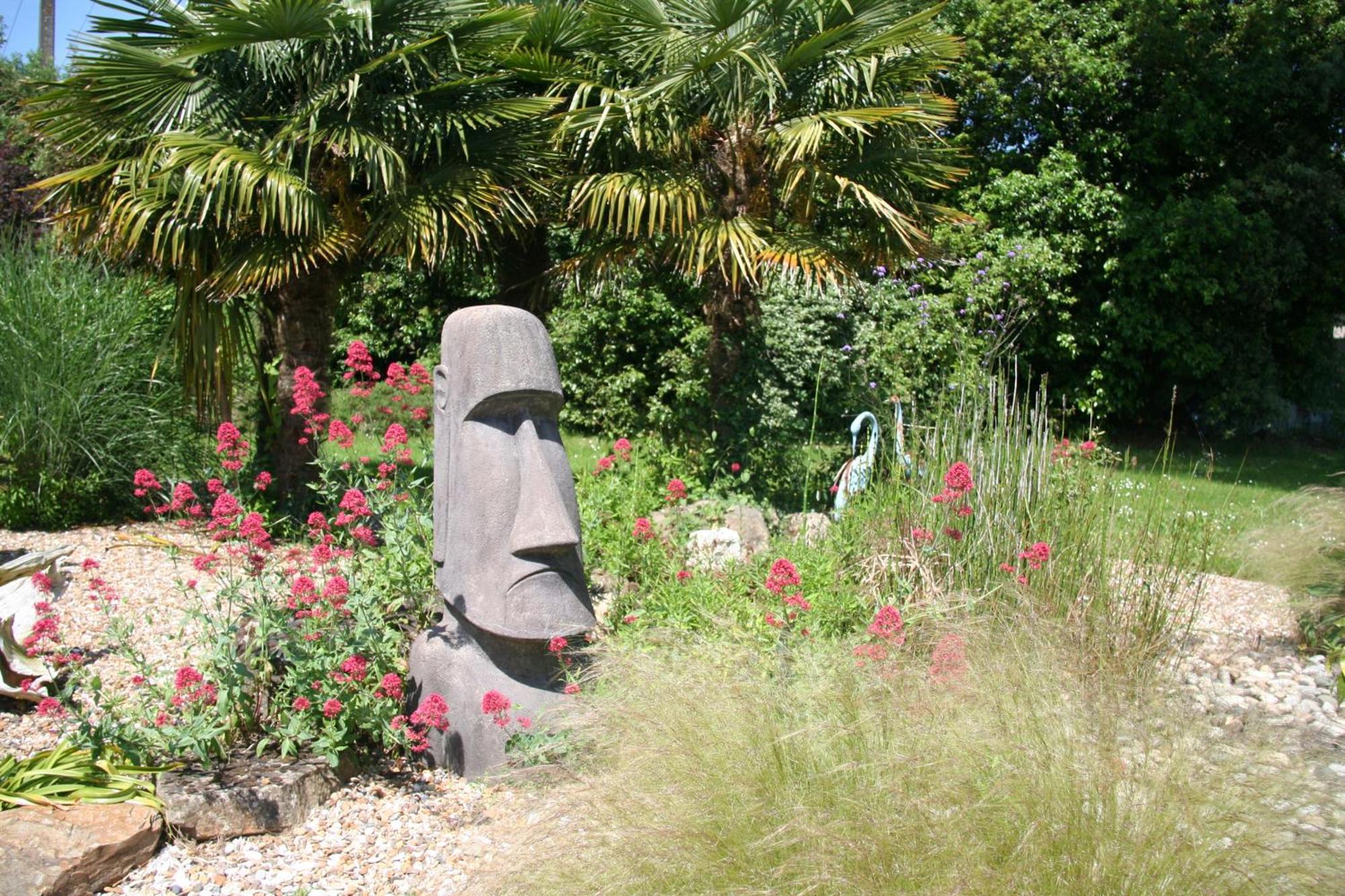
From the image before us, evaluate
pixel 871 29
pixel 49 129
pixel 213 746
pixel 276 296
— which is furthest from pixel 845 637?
pixel 49 129

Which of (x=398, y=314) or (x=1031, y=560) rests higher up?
(x=398, y=314)

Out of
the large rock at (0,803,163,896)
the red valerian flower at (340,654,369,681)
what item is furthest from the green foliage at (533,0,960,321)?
the large rock at (0,803,163,896)

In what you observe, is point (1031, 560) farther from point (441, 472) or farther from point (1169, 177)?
point (1169, 177)

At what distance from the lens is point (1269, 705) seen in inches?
183

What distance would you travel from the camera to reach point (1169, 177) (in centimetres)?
1447

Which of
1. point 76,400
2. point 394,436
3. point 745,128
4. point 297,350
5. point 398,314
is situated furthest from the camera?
point 398,314

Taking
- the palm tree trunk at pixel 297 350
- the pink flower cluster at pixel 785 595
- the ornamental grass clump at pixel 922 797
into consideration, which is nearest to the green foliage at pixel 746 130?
the palm tree trunk at pixel 297 350

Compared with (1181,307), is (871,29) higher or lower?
higher

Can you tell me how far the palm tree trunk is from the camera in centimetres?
729

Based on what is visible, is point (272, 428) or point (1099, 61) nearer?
point (272, 428)

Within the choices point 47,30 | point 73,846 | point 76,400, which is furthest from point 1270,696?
point 47,30

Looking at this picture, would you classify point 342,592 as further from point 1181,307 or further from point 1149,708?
point 1181,307

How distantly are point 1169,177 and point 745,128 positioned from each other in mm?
9708

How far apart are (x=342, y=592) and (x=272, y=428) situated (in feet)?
14.7
